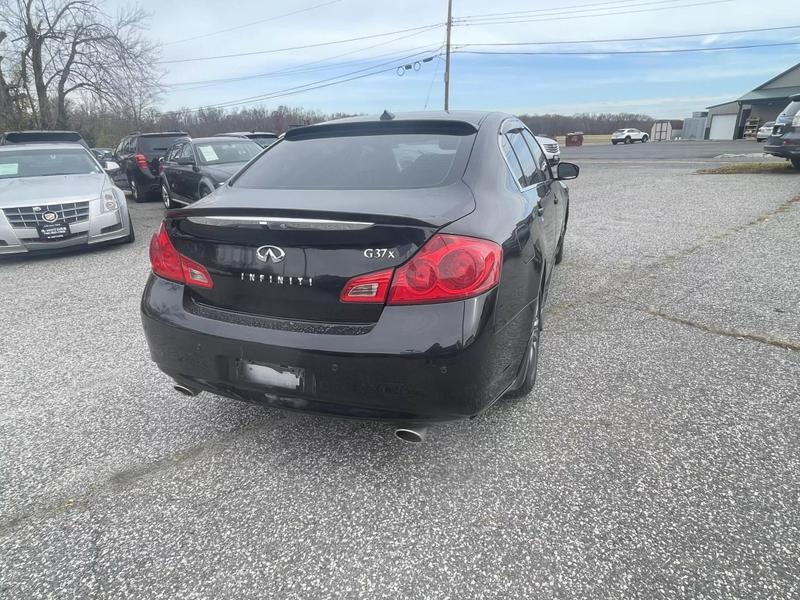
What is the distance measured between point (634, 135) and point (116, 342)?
5268 cm

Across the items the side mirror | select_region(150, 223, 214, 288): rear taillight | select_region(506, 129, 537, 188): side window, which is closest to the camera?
select_region(150, 223, 214, 288): rear taillight

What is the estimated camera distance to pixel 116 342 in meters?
3.73

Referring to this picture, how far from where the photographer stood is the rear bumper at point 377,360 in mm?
1851

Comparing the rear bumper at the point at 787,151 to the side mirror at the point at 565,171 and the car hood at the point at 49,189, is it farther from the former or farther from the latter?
the car hood at the point at 49,189

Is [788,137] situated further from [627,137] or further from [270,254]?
[627,137]

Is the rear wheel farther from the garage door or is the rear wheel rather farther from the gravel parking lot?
the garage door

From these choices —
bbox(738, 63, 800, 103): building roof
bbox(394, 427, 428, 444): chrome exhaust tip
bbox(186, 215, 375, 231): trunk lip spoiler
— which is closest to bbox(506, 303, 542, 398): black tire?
bbox(394, 427, 428, 444): chrome exhaust tip

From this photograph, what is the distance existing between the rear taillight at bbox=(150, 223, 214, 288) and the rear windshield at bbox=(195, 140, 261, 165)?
7.32m

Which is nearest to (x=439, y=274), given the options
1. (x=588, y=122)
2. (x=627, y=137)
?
(x=627, y=137)

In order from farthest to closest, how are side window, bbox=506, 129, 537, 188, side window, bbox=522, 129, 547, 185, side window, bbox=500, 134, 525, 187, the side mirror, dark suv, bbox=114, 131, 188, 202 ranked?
dark suv, bbox=114, 131, 188, 202
the side mirror
side window, bbox=522, 129, 547, 185
side window, bbox=506, 129, 537, 188
side window, bbox=500, 134, 525, 187

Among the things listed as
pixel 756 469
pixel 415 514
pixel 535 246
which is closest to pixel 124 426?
pixel 415 514

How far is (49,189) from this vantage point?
633 centimetres

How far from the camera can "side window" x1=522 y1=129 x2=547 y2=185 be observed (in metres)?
3.55

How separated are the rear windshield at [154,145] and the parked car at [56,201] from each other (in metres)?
6.09
